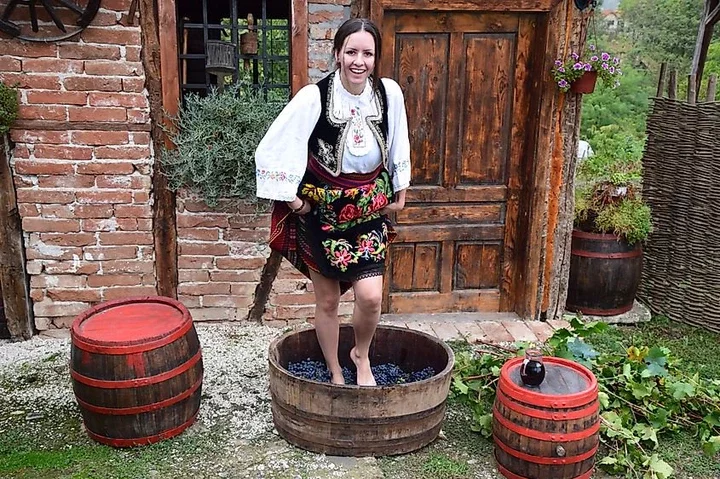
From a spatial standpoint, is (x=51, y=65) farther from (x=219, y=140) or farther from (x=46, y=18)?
(x=219, y=140)

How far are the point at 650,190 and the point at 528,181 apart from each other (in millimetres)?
1139

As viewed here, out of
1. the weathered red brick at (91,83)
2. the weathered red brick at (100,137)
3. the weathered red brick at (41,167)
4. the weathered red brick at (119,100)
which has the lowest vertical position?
the weathered red brick at (41,167)

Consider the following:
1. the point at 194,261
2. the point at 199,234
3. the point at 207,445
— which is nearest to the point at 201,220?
the point at 199,234

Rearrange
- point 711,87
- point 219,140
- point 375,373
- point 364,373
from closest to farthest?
point 364,373
point 375,373
point 219,140
point 711,87

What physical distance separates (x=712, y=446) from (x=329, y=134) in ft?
7.21

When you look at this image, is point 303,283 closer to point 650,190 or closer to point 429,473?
point 429,473

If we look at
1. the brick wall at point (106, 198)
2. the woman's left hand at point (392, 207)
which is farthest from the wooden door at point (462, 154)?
the woman's left hand at point (392, 207)

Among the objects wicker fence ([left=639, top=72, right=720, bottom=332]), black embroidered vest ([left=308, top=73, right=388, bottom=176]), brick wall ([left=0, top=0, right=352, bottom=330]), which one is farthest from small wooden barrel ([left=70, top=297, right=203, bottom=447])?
wicker fence ([left=639, top=72, right=720, bottom=332])

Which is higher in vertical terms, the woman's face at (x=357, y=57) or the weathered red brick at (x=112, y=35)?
the weathered red brick at (x=112, y=35)

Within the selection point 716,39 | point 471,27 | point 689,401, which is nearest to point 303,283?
point 471,27

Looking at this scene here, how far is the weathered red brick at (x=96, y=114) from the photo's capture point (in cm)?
404

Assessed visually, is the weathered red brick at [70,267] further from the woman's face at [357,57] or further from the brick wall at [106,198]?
the woman's face at [357,57]

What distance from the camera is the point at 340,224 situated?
3000 millimetres

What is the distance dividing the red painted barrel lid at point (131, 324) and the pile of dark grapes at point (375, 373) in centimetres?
63
